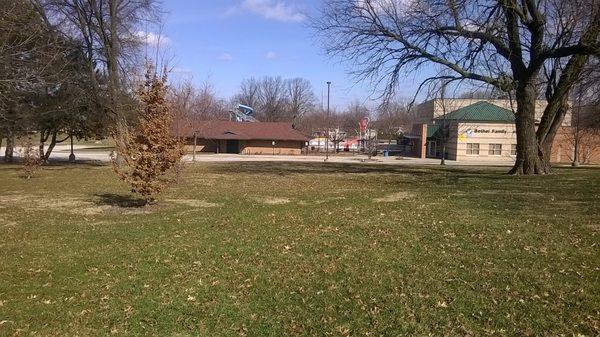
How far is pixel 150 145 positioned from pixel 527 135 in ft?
50.9

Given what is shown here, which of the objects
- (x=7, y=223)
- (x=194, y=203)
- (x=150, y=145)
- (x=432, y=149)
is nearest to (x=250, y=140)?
(x=432, y=149)

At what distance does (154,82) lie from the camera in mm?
12867

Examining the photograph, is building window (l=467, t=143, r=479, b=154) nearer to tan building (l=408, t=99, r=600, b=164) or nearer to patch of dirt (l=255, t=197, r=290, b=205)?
tan building (l=408, t=99, r=600, b=164)

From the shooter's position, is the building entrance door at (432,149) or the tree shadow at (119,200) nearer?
the tree shadow at (119,200)

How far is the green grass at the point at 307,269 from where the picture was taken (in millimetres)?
4836

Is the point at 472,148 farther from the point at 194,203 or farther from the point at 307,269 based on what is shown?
the point at 307,269

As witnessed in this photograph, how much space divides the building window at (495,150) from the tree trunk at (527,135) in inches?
1623

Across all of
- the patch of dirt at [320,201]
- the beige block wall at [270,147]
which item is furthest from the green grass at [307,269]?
the beige block wall at [270,147]

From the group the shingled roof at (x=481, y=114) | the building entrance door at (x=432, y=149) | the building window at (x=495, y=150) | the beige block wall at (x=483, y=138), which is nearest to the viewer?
the shingled roof at (x=481, y=114)

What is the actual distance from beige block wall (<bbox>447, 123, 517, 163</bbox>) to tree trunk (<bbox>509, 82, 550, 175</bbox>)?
131ft

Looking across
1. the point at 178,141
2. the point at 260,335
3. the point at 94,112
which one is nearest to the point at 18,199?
the point at 178,141

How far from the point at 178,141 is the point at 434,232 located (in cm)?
723

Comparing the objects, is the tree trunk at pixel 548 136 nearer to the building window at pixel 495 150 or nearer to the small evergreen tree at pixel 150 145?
the small evergreen tree at pixel 150 145

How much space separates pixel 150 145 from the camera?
1262 centimetres
